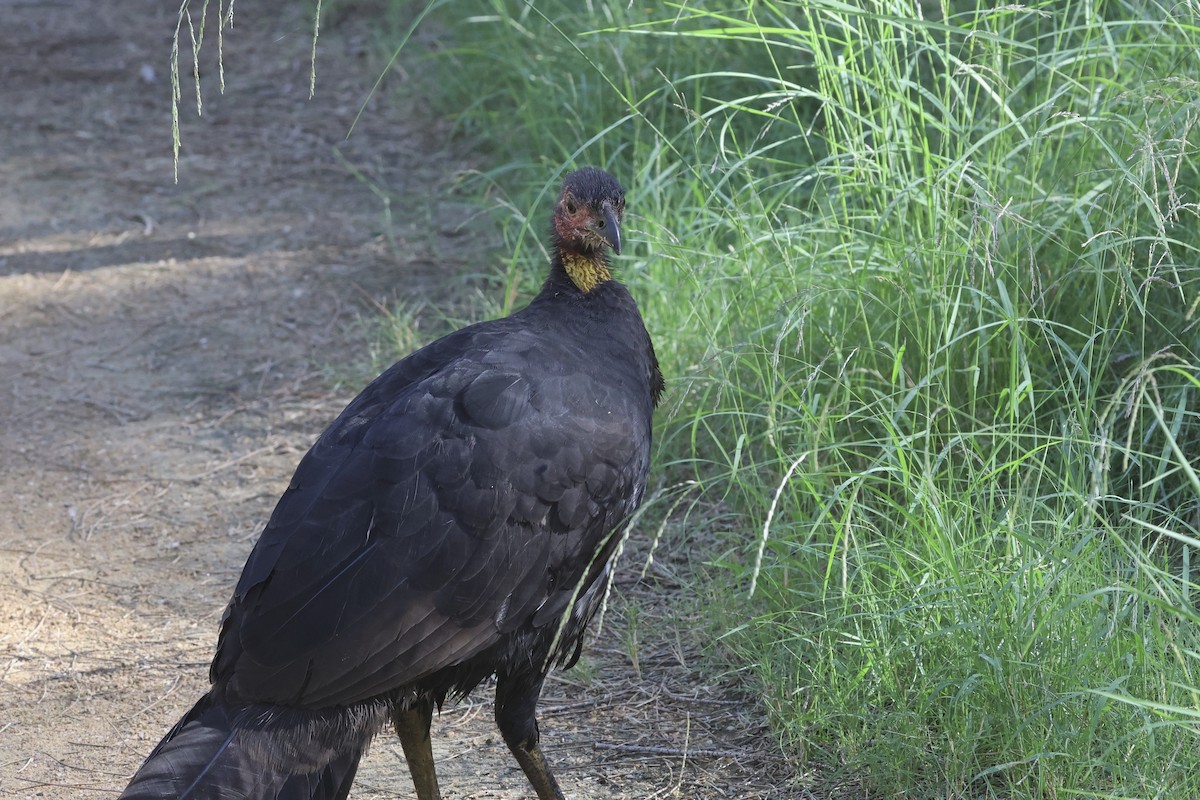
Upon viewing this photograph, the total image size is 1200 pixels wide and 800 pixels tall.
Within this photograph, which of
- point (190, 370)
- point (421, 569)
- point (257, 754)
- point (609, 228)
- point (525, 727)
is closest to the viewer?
point (257, 754)

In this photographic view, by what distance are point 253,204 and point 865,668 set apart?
4752 mm

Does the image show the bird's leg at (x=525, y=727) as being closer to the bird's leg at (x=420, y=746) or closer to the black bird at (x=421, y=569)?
the black bird at (x=421, y=569)

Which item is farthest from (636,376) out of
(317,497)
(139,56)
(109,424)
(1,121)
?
(139,56)

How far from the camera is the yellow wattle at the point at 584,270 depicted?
11.1 ft

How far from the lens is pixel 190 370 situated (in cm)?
520

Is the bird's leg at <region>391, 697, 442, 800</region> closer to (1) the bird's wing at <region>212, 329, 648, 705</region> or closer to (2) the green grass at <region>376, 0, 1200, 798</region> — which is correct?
(1) the bird's wing at <region>212, 329, 648, 705</region>

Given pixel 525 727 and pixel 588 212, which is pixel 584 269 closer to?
pixel 588 212

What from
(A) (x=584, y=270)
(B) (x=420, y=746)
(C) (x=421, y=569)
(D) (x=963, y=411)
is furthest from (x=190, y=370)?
(D) (x=963, y=411)

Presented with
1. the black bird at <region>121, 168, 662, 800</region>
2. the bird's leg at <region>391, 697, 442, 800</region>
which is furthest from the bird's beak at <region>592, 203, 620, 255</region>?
the bird's leg at <region>391, 697, 442, 800</region>

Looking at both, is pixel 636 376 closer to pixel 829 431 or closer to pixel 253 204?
pixel 829 431

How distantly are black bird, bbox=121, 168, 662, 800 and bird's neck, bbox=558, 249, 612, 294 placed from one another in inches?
12.0

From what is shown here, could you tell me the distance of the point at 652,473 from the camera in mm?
4105

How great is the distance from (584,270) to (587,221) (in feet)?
0.43

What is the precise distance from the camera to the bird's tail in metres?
2.47
